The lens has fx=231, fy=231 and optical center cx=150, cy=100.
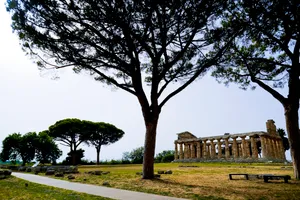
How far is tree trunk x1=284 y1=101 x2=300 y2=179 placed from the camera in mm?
9804

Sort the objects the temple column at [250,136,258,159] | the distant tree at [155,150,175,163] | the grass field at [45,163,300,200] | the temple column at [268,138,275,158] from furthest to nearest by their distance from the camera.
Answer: the distant tree at [155,150,175,163] < the temple column at [268,138,275,158] < the temple column at [250,136,258,159] < the grass field at [45,163,300,200]

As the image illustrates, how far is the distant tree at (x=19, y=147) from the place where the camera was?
32.4 meters

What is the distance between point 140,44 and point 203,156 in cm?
4308

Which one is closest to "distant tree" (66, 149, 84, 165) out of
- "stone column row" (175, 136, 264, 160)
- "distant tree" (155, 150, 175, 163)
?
"distant tree" (155, 150, 175, 163)

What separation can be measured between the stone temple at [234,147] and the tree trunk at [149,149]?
33.6 m

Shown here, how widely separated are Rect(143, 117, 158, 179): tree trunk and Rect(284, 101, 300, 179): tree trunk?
605 cm

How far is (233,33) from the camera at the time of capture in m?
12.2

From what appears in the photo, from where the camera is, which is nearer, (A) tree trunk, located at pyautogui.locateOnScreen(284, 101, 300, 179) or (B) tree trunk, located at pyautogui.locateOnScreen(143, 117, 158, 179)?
(A) tree trunk, located at pyautogui.locateOnScreen(284, 101, 300, 179)

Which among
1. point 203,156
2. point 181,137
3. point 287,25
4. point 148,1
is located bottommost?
point 203,156

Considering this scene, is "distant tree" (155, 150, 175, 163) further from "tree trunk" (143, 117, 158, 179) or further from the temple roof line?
"tree trunk" (143, 117, 158, 179)

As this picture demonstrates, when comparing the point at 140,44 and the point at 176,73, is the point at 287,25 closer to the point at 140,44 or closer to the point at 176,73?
the point at 176,73

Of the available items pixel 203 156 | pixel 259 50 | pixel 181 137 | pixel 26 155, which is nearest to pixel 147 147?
pixel 259 50

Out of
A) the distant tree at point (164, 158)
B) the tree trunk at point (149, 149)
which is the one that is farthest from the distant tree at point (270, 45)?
the distant tree at point (164, 158)

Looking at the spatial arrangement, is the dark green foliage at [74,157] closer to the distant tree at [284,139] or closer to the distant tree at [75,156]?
the distant tree at [75,156]
